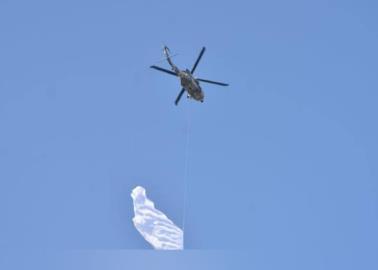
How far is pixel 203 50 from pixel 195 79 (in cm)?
337

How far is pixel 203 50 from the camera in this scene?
86.9 m

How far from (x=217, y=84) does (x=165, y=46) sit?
23.6 feet

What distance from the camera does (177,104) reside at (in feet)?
294

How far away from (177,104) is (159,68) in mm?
5467

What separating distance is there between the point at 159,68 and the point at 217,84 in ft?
22.7

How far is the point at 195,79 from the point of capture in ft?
289

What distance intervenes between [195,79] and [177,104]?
3.76 metres

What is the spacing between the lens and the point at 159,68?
86.2m

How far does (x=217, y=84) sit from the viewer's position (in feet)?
290

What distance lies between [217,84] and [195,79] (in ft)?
8.31

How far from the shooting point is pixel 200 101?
8900 cm

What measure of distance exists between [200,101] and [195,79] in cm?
264
